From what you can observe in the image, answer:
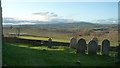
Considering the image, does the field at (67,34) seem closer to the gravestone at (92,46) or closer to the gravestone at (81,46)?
the gravestone at (92,46)

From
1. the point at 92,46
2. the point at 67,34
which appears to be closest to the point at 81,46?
the point at 92,46

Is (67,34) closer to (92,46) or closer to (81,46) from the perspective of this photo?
(81,46)

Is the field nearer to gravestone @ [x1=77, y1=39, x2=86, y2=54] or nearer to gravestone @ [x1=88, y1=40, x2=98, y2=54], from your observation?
gravestone @ [x1=88, y1=40, x2=98, y2=54]

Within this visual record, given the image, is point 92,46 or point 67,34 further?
point 67,34

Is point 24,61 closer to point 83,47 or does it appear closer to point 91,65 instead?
point 91,65

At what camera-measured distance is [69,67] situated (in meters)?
13.3

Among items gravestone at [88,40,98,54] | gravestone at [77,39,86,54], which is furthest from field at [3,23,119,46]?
gravestone at [77,39,86,54]

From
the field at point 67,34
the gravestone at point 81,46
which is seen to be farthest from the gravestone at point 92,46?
the field at point 67,34

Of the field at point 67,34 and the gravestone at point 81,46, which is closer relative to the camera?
the gravestone at point 81,46

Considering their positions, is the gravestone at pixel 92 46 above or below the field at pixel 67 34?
below

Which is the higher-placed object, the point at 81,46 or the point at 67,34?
the point at 67,34

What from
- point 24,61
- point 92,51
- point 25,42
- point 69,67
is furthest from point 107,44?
point 25,42

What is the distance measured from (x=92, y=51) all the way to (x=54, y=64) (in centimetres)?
662

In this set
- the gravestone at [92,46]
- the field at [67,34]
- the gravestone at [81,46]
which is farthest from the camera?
the field at [67,34]
